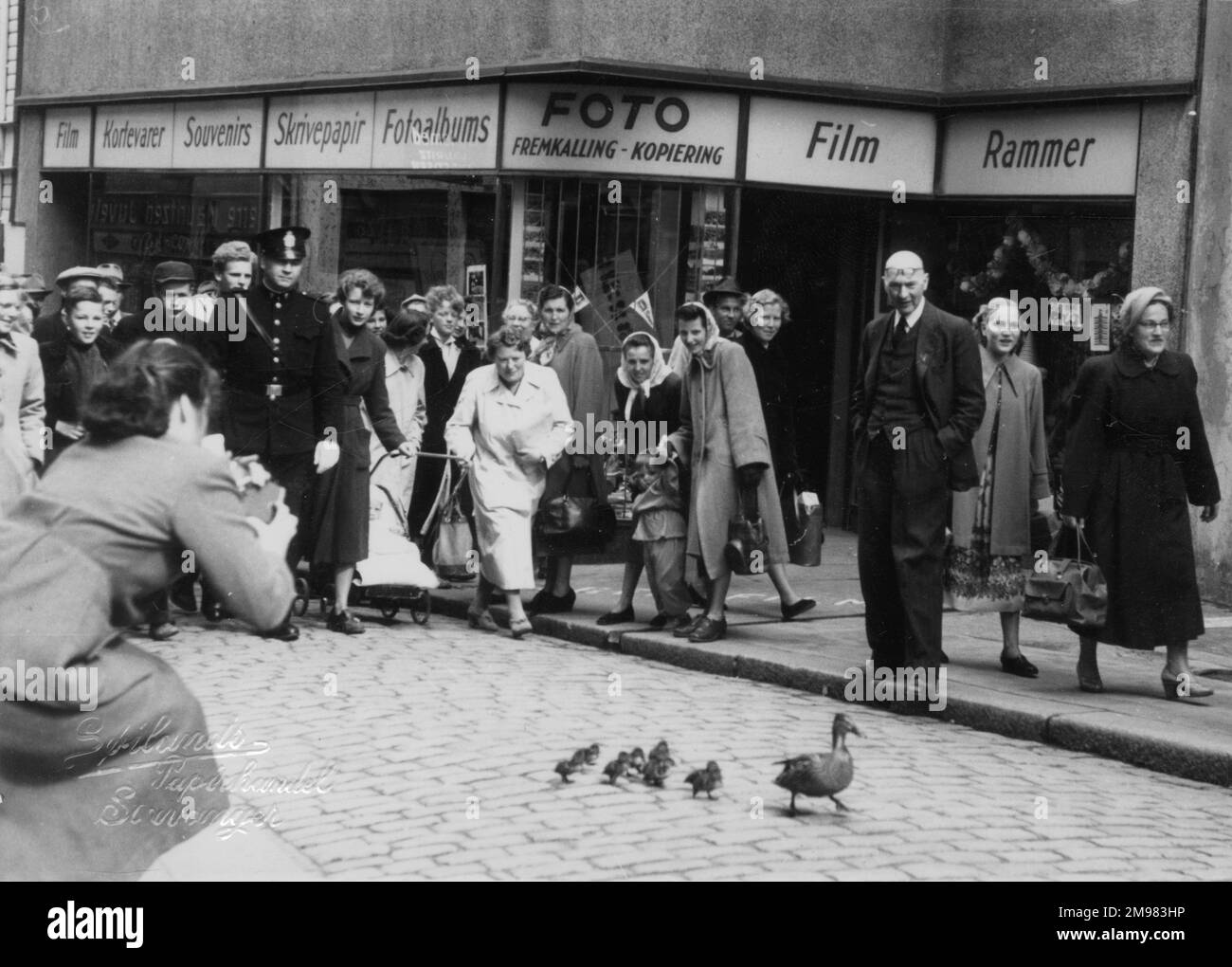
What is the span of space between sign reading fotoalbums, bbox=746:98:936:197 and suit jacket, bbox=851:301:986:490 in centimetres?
607

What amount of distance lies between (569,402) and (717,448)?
1879 mm

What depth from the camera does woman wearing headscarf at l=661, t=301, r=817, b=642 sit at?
10.4 meters

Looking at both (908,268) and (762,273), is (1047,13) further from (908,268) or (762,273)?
(908,268)

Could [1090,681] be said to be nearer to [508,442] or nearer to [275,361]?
[508,442]

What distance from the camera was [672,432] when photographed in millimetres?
11055

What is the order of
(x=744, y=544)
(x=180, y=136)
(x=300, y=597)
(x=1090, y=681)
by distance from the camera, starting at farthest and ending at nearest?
(x=180, y=136) < (x=300, y=597) < (x=744, y=544) < (x=1090, y=681)

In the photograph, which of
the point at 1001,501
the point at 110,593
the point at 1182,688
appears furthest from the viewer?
the point at 1001,501

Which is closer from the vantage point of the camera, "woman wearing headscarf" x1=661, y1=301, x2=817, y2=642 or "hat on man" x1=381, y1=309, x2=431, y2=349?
"woman wearing headscarf" x1=661, y1=301, x2=817, y2=642

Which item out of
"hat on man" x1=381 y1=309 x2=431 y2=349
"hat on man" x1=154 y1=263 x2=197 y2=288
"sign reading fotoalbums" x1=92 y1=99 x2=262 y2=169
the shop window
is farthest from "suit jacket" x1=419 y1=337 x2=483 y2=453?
"sign reading fotoalbums" x1=92 y1=99 x2=262 y2=169

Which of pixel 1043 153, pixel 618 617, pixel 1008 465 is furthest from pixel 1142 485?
pixel 1043 153

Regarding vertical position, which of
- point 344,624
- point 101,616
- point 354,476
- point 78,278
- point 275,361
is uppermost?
point 78,278

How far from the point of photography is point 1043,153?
1432 centimetres

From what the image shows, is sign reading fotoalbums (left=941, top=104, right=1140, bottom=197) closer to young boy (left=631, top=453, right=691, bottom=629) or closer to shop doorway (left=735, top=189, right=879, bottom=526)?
shop doorway (left=735, top=189, right=879, bottom=526)
